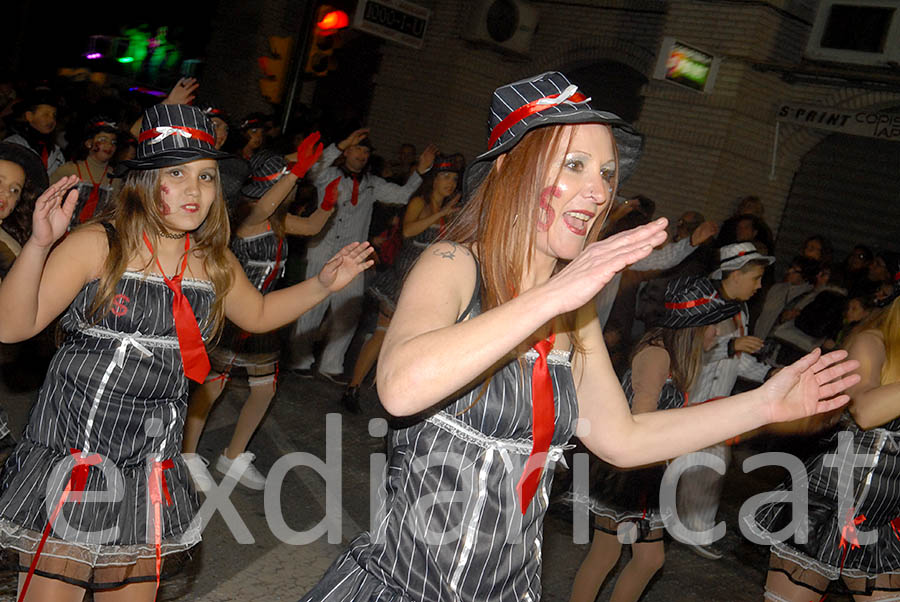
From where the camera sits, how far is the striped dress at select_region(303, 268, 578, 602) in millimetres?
2260

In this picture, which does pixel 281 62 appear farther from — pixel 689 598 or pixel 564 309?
pixel 564 309

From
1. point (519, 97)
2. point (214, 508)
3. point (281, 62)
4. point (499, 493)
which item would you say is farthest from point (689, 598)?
point (281, 62)

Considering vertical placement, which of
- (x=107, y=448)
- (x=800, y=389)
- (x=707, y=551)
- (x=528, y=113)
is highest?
(x=528, y=113)

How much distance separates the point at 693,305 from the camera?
15.8 feet

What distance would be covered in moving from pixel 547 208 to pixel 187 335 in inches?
65.4

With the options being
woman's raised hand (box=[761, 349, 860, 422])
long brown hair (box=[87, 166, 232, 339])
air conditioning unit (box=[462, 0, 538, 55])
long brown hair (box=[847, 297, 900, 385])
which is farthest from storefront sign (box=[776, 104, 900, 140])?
long brown hair (box=[87, 166, 232, 339])

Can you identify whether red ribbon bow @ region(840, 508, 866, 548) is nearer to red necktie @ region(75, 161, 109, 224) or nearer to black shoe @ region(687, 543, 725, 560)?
black shoe @ region(687, 543, 725, 560)

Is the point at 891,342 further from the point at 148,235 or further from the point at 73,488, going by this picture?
the point at 73,488

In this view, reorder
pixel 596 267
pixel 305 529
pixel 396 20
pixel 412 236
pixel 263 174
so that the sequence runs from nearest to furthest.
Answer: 1. pixel 596 267
2. pixel 305 529
3. pixel 263 174
4. pixel 412 236
5. pixel 396 20

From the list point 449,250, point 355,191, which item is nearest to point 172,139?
point 449,250

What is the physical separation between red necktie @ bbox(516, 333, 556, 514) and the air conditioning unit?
13.5 meters

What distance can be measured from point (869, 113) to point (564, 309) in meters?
11.0

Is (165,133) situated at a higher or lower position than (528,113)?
lower

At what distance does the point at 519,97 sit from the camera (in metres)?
2.31
